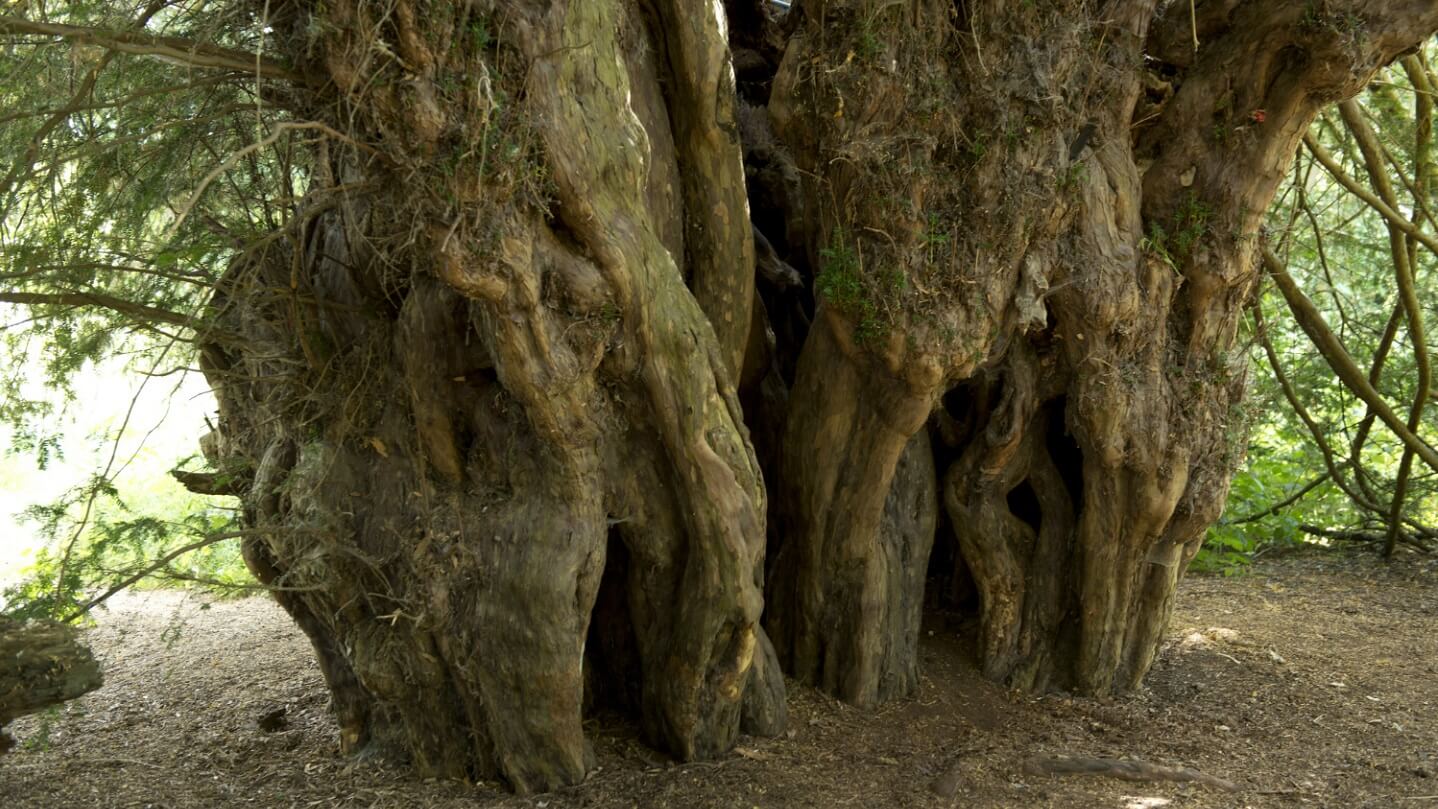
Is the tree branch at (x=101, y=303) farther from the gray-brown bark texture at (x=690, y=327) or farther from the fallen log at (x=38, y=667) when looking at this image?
the fallen log at (x=38, y=667)

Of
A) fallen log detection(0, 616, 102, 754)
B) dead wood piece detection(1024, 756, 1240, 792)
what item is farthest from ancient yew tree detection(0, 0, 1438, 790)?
dead wood piece detection(1024, 756, 1240, 792)

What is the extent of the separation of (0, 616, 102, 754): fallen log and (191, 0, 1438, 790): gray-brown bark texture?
0.67 m

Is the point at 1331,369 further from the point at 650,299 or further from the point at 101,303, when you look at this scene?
the point at 101,303

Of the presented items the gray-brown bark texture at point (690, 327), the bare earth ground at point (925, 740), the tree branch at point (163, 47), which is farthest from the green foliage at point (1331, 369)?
the tree branch at point (163, 47)

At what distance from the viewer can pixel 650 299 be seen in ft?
12.3

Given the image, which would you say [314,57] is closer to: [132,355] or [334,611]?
[132,355]

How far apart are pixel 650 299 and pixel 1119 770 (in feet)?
8.12

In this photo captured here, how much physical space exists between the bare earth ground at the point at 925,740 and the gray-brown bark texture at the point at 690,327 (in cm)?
22

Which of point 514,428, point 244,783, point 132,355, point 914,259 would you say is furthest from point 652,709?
point 132,355

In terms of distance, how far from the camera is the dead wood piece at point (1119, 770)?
14.1 ft

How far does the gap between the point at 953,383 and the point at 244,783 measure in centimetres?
306

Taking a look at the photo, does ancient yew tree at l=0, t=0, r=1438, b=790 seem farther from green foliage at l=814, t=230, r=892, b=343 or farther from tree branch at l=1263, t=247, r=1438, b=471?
tree branch at l=1263, t=247, r=1438, b=471

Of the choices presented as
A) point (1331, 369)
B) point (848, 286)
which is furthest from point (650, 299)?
point (1331, 369)

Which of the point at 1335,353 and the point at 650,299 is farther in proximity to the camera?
the point at 1335,353
